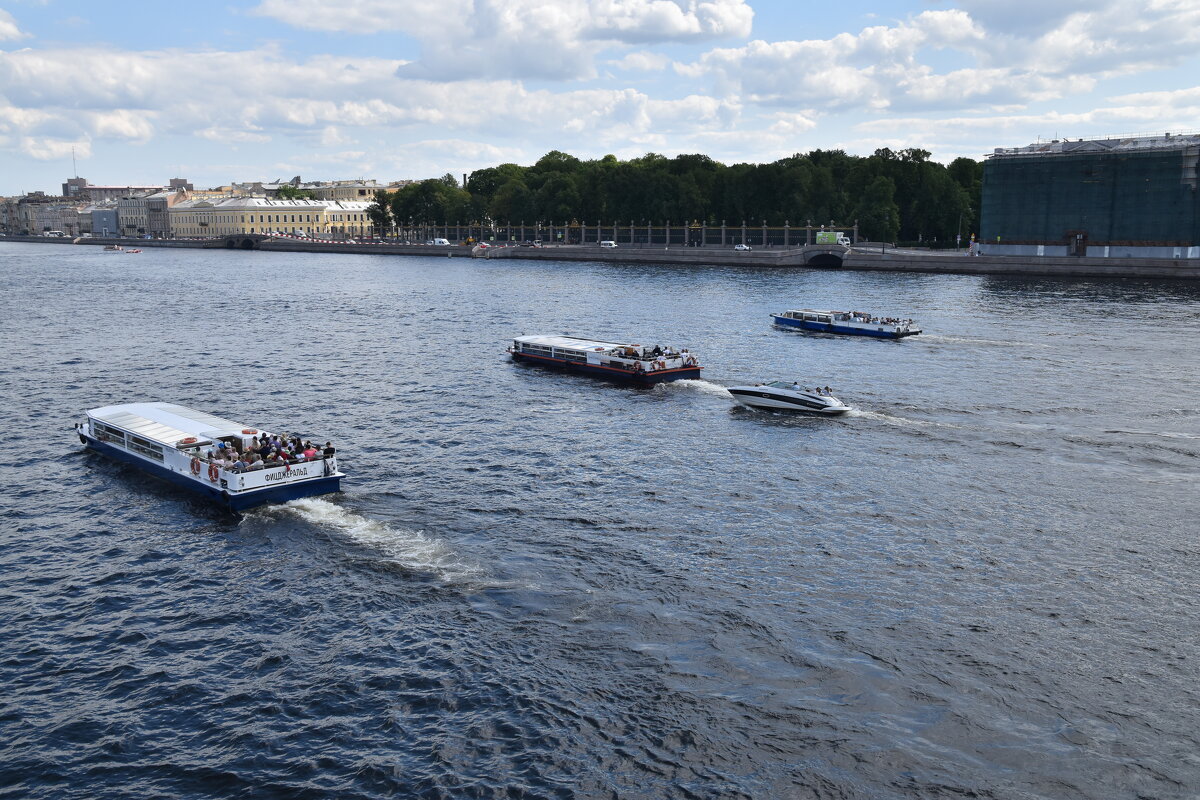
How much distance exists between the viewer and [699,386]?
201 feet

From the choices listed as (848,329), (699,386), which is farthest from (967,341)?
(699,386)

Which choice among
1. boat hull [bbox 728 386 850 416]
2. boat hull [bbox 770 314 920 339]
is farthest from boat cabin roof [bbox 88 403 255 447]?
boat hull [bbox 770 314 920 339]

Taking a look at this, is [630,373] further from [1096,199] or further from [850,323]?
[1096,199]

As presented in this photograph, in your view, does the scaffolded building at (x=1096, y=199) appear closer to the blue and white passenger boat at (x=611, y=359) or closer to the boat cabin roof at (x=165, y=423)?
the blue and white passenger boat at (x=611, y=359)

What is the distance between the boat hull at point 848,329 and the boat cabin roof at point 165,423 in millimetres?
55390

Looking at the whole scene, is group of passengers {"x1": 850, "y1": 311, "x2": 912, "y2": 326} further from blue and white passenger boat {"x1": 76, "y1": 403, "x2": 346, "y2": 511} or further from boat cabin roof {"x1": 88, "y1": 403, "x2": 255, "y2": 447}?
boat cabin roof {"x1": 88, "y1": 403, "x2": 255, "y2": 447}

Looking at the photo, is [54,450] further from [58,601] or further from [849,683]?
[849,683]

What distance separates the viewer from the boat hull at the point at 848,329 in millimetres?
82062

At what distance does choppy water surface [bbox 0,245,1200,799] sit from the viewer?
2122 centimetres

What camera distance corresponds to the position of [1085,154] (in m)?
145

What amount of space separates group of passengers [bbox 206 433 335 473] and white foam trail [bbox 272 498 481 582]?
160 centimetres

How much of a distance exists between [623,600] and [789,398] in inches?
1051

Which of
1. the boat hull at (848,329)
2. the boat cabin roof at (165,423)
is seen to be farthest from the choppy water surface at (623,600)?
the boat hull at (848,329)

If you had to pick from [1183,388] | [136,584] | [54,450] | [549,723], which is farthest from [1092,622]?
[54,450]
